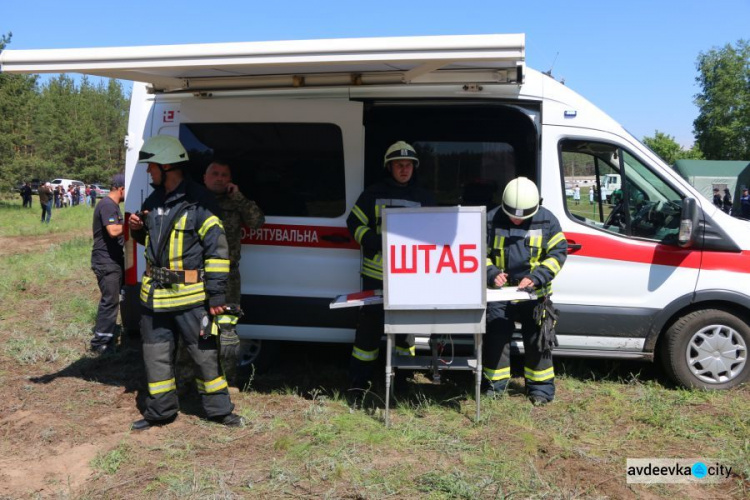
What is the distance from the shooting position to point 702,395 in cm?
459

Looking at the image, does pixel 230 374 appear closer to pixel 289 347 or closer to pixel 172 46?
pixel 289 347

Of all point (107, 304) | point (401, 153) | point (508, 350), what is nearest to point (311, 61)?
point (401, 153)

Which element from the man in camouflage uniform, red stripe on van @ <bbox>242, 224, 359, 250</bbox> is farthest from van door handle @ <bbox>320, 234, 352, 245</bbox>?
the man in camouflage uniform

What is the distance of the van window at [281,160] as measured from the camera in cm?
478

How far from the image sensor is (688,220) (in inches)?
171

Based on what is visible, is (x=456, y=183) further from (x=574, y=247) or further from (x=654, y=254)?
(x=654, y=254)

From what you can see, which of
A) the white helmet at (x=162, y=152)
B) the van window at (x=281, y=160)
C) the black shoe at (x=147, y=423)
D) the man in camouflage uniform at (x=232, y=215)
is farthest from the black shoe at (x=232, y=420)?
the white helmet at (x=162, y=152)

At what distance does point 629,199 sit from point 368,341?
2.29m

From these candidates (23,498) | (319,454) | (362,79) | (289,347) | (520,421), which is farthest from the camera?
(289,347)

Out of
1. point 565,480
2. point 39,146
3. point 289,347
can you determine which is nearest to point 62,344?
point 289,347

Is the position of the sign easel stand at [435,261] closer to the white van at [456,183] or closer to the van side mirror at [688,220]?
the white van at [456,183]

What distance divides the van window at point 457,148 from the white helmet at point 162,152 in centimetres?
147

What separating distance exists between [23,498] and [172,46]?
274 cm

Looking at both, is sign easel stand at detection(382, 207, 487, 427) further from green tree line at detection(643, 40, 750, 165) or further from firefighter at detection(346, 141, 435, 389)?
green tree line at detection(643, 40, 750, 165)
